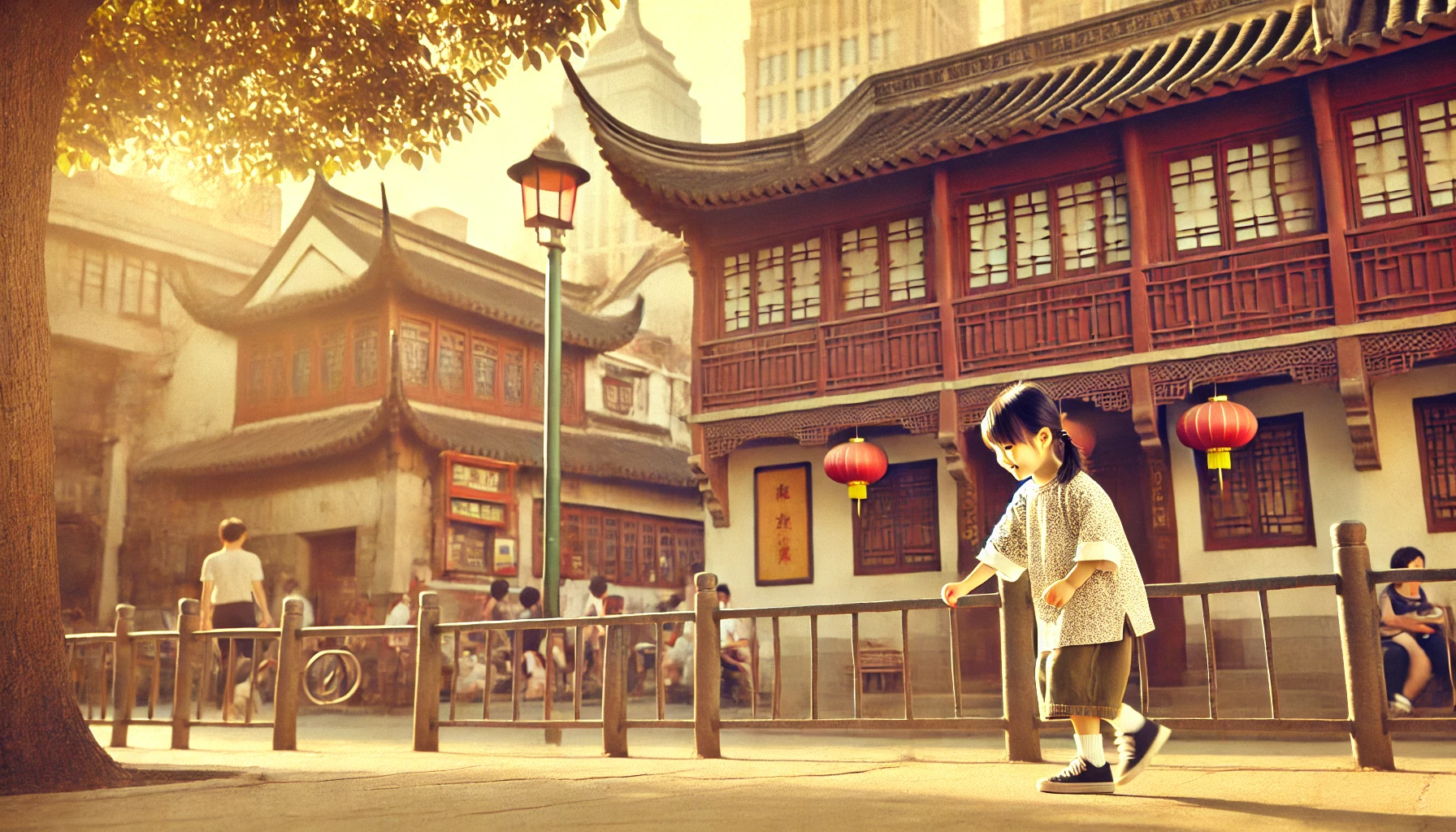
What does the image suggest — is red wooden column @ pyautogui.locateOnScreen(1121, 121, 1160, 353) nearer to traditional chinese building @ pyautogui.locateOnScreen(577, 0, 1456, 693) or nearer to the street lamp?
traditional chinese building @ pyautogui.locateOnScreen(577, 0, 1456, 693)

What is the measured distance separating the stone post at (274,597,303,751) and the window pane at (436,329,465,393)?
36.3 feet

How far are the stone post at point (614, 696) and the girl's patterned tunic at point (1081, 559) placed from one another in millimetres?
2974

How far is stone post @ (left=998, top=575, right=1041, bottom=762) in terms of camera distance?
547 centimetres

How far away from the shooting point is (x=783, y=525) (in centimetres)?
1329

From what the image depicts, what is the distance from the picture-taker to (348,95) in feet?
28.3

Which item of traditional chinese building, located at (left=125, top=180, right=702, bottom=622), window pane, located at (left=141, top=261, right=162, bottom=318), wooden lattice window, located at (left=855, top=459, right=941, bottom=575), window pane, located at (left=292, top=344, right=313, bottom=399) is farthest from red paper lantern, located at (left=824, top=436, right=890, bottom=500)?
window pane, located at (left=141, top=261, right=162, bottom=318)

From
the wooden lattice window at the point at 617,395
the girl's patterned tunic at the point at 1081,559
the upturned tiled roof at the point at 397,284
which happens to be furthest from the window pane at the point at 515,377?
the girl's patterned tunic at the point at 1081,559

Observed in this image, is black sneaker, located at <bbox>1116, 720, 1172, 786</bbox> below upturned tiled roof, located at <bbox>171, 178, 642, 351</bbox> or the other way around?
below

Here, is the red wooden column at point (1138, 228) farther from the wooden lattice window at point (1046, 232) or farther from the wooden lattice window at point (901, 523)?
the wooden lattice window at point (901, 523)

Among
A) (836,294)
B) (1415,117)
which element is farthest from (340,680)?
(1415,117)

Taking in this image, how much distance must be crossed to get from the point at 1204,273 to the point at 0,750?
956cm

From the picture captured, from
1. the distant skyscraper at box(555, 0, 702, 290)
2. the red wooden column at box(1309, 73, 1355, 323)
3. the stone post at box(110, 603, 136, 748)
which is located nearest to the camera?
the stone post at box(110, 603, 136, 748)

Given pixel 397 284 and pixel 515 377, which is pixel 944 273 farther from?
pixel 515 377

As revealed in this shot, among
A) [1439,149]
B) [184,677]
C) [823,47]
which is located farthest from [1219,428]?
[823,47]
